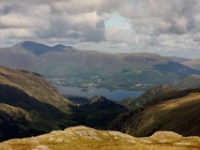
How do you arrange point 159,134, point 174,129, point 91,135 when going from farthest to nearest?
point 174,129 → point 159,134 → point 91,135

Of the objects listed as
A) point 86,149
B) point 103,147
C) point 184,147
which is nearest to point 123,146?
point 103,147

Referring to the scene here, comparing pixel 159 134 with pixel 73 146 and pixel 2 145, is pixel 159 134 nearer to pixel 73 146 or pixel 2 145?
pixel 73 146

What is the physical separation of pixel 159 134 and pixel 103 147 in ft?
162

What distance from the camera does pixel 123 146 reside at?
8538 cm

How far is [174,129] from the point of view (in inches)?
7382

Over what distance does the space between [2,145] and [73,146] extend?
83.8ft

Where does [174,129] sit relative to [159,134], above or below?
below

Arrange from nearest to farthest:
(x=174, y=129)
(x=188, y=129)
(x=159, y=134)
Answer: (x=159, y=134), (x=188, y=129), (x=174, y=129)

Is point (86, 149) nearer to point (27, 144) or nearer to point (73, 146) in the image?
point (73, 146)

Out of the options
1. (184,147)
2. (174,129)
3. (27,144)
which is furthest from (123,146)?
(174,129)

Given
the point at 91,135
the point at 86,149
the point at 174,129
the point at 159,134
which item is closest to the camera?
the point at 86,149

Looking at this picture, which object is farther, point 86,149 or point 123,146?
point 123,146

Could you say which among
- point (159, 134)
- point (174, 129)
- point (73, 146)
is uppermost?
point (73, 146)

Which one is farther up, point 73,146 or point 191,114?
point 73,146
